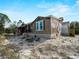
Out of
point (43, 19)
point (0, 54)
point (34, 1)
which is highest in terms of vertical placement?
point (34, 1)

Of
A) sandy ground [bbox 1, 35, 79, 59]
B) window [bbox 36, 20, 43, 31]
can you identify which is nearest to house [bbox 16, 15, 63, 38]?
window [bbox 36, 20, 43, 31]

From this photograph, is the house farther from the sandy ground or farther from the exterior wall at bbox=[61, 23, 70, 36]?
the sandy ground

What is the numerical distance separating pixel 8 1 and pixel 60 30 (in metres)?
14.5

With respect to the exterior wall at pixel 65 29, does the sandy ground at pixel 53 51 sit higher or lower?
lower

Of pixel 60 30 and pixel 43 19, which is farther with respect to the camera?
pixel 60 30

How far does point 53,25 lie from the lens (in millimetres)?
25531

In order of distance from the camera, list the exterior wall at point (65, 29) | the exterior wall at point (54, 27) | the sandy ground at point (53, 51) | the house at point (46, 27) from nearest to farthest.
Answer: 1. the sandy ground at point (53, 51)
2. the house at point (46, 27)
3. the exterior wall at point (54, 27)
4. the exterior wall at point (65, 29)

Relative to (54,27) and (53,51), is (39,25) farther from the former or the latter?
(53,51)

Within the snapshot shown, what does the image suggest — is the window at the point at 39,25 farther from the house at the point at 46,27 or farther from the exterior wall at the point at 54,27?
the exterior wall at the point at 54,27

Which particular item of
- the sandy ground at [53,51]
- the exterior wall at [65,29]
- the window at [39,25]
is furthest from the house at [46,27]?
the sandy ground at [53,51]

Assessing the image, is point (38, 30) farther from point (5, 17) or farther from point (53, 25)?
point (5, 17)

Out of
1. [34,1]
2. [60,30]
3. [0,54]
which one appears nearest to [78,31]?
[60,30]

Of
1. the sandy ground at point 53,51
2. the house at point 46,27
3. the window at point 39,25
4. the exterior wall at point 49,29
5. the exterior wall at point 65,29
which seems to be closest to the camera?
the sandy ground at point 53,51

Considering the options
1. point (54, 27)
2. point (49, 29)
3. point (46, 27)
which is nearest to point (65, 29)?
point (54, 27)
